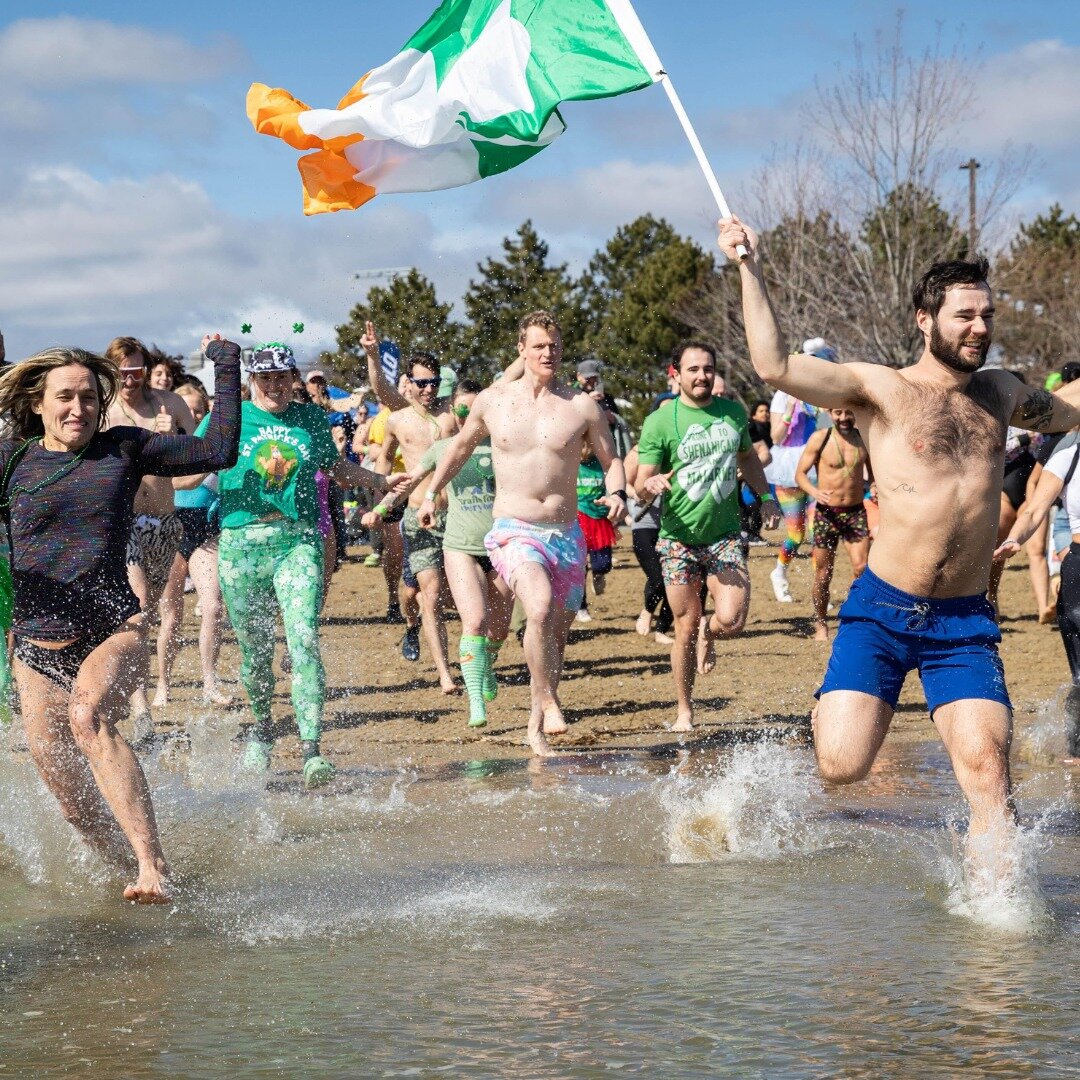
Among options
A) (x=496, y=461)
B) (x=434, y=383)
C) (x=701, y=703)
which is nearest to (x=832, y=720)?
→ (x=496, y=461)

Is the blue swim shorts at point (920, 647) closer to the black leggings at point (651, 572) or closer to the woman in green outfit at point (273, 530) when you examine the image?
the woman in green outfit at point (273, 530)

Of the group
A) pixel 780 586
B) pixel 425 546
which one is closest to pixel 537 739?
pixel 425 546

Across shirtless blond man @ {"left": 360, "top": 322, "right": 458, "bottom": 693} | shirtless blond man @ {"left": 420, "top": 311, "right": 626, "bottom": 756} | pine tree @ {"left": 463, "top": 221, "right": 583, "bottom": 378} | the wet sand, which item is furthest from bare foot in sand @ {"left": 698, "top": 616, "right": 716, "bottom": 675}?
pine tree @ {"left": 463, "top": 221, "right": 583, "bottom": 378}

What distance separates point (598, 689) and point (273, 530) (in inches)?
152

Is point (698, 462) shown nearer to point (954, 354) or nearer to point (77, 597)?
point (954, 354)

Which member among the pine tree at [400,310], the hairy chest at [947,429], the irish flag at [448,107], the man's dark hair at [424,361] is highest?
the pine tree at [400,310]

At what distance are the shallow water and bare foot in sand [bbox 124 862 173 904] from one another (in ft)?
0.16

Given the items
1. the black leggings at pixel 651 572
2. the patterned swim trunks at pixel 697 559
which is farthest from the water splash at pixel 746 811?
the black leggings at pixel 651 572

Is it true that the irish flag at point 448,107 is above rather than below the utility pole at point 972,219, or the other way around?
A: below

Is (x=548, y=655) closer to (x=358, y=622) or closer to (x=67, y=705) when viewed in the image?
→ (x=67, y=705)

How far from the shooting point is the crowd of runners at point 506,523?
5285mm

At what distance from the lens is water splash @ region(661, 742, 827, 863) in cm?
632

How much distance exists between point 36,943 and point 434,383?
7094mm

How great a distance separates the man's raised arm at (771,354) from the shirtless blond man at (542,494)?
11.7 feet
